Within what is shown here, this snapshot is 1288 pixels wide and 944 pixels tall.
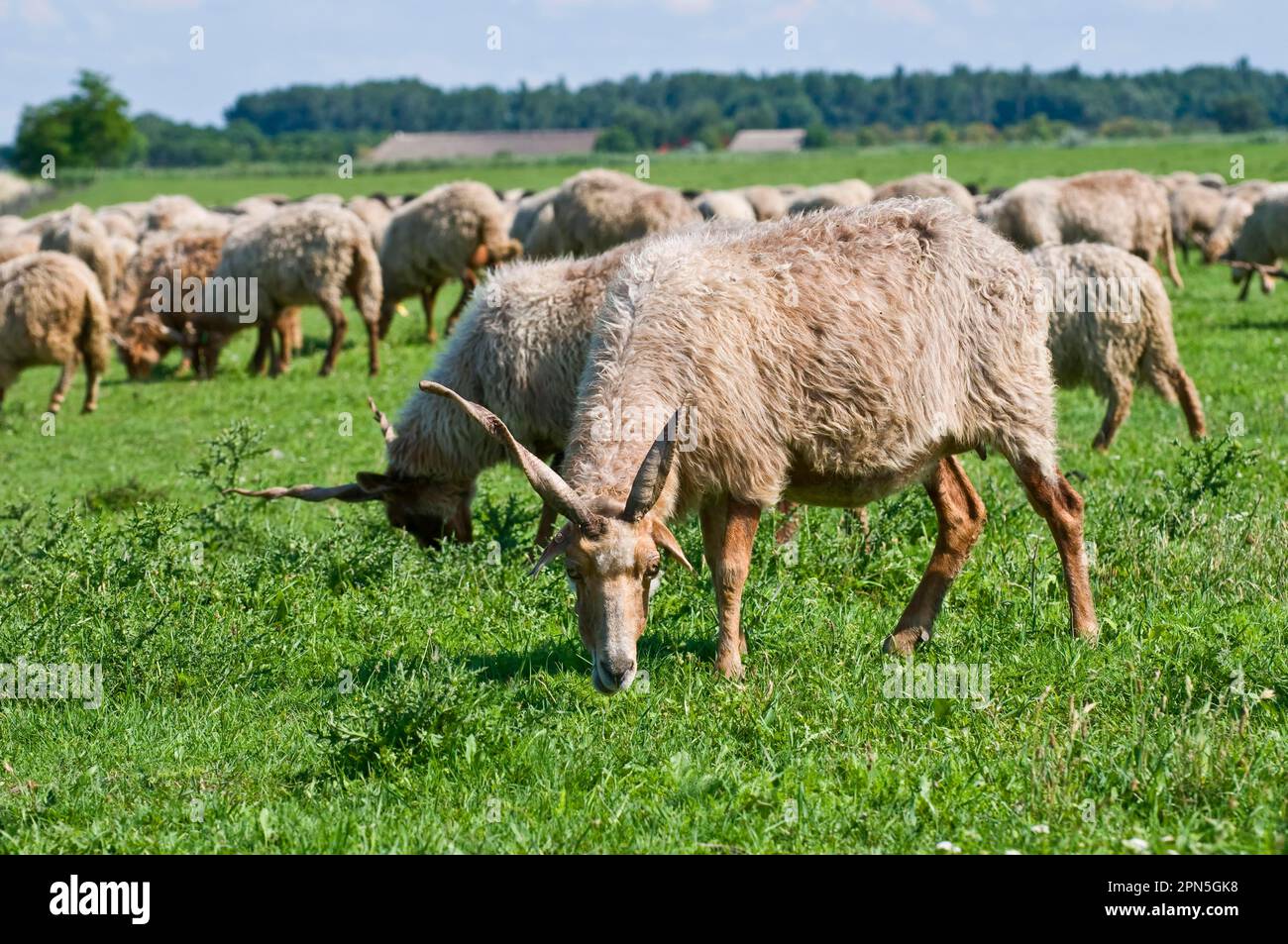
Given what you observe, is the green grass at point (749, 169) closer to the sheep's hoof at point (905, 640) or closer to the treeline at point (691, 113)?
the treeline at point (691, 113)

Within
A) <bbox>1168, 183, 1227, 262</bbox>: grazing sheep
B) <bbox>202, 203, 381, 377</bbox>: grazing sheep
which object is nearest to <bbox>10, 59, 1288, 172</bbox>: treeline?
<bbox>1168, 183, 1227, 262</bbox>: grazing sheep

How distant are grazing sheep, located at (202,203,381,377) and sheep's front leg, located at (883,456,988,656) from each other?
11404mm

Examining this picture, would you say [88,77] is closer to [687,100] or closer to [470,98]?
[470,98]

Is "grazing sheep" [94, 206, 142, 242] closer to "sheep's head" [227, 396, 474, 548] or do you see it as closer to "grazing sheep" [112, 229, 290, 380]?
"grazing sheep" [112, 229, 290, 380]

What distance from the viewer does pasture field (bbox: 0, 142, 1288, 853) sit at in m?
4.17

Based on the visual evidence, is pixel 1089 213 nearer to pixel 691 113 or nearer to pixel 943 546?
pixel 943 546

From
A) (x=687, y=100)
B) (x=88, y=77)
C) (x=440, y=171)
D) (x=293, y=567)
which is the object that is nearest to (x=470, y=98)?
(x=687, y=100)

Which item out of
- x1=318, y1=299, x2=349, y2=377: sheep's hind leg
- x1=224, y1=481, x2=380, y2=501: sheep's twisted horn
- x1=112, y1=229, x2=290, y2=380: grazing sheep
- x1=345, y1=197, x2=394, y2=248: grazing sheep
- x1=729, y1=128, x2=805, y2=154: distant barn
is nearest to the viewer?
x1=224, y1=481, x2=380, y2=501: sheep's twisted horn

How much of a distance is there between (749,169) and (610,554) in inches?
2323

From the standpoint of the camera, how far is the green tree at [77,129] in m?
82.4

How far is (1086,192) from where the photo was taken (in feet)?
62.6

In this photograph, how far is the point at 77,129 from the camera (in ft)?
274
